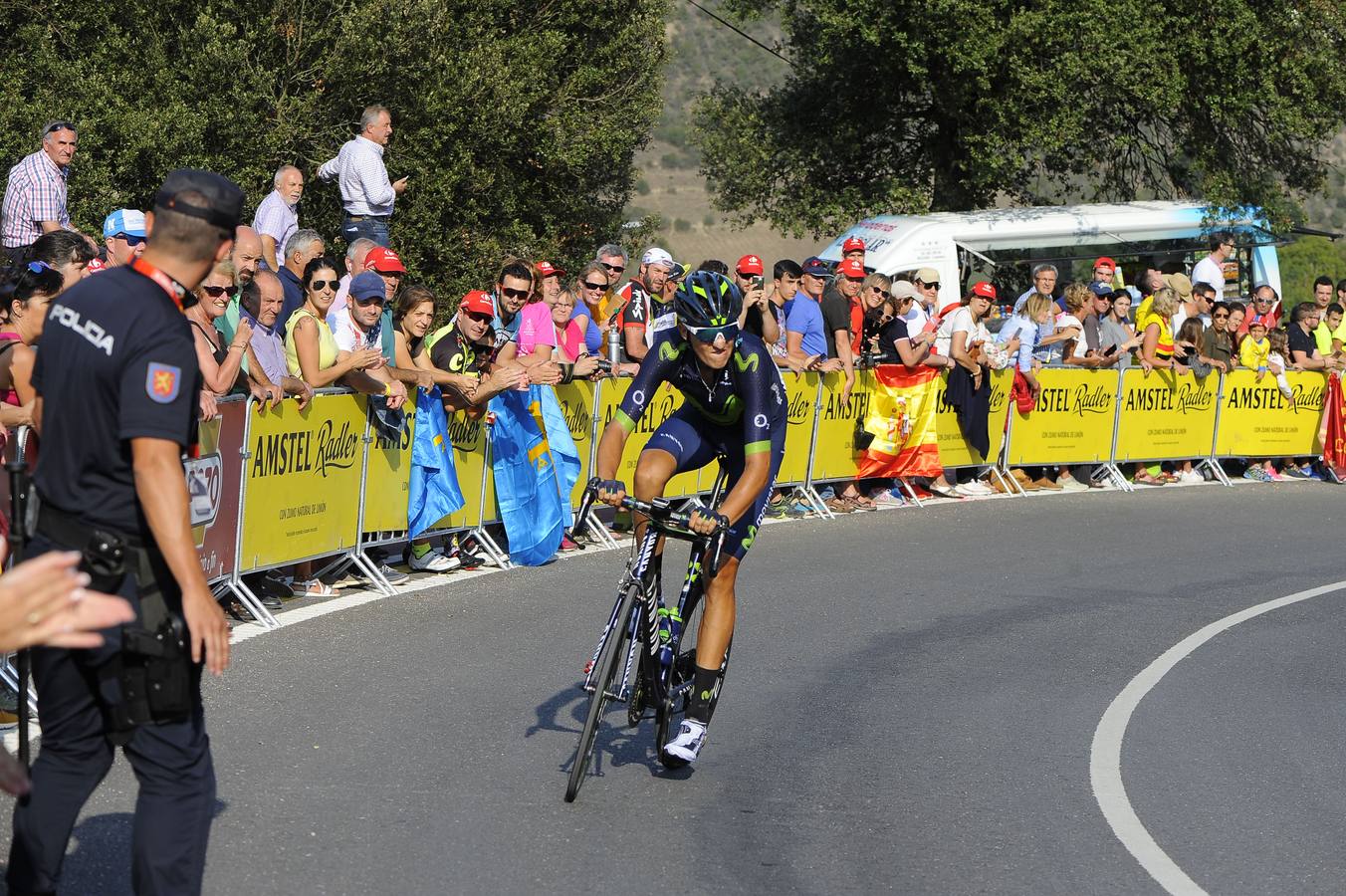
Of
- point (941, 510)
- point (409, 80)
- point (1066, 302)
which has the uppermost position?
point (409, 80)

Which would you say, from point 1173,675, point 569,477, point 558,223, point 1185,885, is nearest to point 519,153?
point 558,223

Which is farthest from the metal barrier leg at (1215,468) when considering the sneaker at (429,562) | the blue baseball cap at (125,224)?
the blue baseball cap at (125,224)

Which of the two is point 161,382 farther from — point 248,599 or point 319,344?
point 319,344

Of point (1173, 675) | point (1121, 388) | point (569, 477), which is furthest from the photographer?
point (1121, 388)

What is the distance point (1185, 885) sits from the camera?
601 cm

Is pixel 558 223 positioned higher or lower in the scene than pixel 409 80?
lower

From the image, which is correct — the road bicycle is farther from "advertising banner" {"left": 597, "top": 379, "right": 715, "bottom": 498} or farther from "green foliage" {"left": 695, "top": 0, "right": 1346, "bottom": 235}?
"green foliage" {"left": 695, "top": 0, "right": 1346, "bottom": 235}

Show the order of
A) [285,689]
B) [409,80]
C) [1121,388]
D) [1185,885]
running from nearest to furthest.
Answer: [1185,885] → [285,689] → [1121,388] → [409,80]

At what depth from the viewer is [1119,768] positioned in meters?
7.61

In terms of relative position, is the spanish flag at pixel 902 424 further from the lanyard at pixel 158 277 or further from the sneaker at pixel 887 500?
the lanyard at pixel 158 277

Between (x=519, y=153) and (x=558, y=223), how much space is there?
2.10 m

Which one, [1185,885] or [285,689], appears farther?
[285,689]

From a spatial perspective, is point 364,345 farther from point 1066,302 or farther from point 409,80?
point 409,80

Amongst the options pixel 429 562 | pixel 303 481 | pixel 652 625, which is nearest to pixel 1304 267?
pixel 429 562
